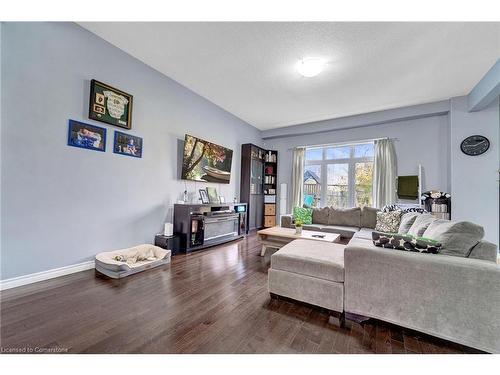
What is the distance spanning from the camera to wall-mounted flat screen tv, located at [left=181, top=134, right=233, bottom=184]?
143 inches

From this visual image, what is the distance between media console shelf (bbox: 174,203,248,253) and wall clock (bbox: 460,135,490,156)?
14.3 feet

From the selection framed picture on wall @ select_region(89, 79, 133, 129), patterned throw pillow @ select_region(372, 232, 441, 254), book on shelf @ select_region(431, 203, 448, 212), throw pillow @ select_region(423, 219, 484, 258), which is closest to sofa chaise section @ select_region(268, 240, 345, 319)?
patterned throw pillow @ select_region(372, 232, 441, 254)

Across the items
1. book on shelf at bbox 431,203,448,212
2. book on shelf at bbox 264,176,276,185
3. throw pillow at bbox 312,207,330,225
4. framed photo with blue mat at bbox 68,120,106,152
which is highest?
framed photo with blue mat at bbox 68,120,106,152

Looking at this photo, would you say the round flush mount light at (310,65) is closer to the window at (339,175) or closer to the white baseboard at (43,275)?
the window at (339,175)

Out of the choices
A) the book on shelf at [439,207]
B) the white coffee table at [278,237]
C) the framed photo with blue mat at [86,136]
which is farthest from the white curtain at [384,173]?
the framed photo with blue mat at [86,136]

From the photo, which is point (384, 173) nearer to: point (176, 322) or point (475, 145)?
point (475, 145)

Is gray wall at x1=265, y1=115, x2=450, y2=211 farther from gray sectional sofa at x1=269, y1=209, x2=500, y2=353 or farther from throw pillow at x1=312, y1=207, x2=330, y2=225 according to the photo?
gray sectional sofa at x1=269, y1=209, x2=500, y2=353

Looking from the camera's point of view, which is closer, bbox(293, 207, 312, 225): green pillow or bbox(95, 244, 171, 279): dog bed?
bbox(95, 244, 171, 279): dog bed

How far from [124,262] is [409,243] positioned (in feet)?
9.64

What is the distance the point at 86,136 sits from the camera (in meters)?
2.46

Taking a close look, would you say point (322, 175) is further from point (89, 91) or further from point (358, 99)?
point (89, 91)

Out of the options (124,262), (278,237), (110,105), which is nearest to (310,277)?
(278,237)

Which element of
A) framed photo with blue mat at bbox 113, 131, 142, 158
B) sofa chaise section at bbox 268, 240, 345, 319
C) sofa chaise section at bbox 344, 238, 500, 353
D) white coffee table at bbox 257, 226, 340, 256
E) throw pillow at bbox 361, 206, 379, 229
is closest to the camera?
sofa chaise section at bbox 344, 238, 500, 353

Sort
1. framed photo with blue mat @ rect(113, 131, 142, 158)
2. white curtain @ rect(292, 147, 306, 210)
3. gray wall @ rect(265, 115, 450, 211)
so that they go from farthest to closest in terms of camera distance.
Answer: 1. white curtain @ rect(292, 147, 306, 210)
2. gray wall @ rect(265, 115, 450, 211)
3. framed photo with blue mat @ rect(113, 131, 142, 158)
